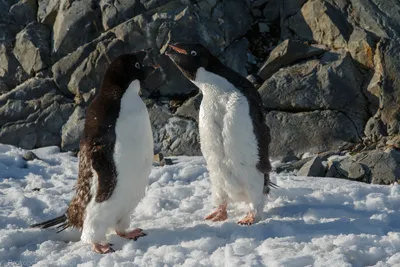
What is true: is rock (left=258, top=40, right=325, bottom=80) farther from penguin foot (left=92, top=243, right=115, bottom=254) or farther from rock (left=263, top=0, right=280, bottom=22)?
penguin foot (left=92, top=243, right=115, bottom=254)

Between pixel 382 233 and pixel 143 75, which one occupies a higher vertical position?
pixel 143 75

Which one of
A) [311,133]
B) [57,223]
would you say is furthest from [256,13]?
[57,223]

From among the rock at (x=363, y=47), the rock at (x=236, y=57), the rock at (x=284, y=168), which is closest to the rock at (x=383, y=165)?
the rock at (x=284, y=168)

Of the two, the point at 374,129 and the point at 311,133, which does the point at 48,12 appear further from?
the point at 374,129

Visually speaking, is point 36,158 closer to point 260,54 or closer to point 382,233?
point 260,54

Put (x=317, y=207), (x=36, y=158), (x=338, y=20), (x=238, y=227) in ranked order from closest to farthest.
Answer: (x=238, y=227)
(x=317, y=207)
(x=36, y=158)
(x=338, y=20)

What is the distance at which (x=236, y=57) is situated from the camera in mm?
9992

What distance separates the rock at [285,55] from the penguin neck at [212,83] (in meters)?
4.28

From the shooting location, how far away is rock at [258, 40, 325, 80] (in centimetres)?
956

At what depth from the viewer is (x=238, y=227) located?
16.9 feet

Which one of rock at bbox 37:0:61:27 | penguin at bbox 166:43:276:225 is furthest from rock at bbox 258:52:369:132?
rock at bbox 37:0:61:27

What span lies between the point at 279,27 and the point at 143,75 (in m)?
5.64

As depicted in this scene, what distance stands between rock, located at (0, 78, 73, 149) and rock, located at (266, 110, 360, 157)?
11.4 feet

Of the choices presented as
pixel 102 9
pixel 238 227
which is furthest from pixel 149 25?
pixel 238 227
